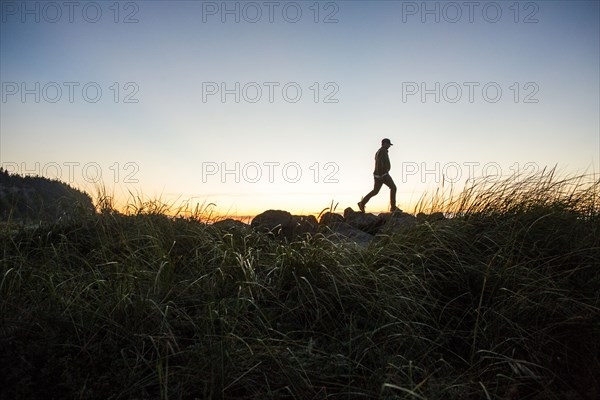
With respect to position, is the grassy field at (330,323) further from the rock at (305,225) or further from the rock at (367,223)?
the rock at (367,223)

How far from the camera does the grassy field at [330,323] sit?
2.99 metres

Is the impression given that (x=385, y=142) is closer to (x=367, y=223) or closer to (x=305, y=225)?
(x=367, y=223)

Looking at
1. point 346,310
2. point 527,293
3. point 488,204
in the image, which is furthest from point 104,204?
point 527,293

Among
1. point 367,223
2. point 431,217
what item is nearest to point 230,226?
point 431,217

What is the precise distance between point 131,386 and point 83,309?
1.04 meters

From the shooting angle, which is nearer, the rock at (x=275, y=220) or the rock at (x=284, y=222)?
the rock at (x=284, y=222)

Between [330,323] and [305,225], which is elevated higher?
[305,225]

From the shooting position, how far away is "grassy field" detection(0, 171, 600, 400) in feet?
9.81

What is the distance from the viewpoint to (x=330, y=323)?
13.0 feet

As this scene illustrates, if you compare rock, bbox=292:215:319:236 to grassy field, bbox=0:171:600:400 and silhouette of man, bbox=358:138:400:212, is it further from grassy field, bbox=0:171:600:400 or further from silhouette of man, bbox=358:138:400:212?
silhouette of man, bbox=358:138:400:212

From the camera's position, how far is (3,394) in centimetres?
266

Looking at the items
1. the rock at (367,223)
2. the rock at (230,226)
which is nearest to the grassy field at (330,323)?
the rock at (230,226)

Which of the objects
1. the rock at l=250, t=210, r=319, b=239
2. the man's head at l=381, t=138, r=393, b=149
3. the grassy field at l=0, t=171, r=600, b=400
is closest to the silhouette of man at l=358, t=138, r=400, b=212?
the man's head at l=381, t=138, r=393, b=149

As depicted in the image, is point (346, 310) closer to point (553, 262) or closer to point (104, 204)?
point (553, 262)
